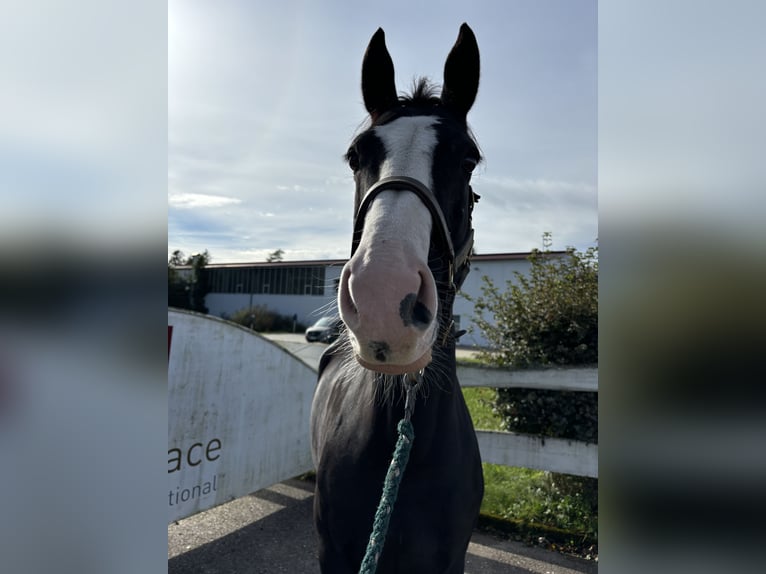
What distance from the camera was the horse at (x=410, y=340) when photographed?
1279 millimetres

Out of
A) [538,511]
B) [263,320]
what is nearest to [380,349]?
[538,511]

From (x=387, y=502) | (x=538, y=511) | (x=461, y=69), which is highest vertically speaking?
(x=461, y=69)

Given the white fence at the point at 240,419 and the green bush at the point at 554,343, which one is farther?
the green bush at the point at 554,343

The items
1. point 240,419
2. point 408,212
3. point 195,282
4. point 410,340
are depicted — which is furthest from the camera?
point 195,282

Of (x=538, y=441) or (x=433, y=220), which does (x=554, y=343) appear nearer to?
(x=538, y=441)

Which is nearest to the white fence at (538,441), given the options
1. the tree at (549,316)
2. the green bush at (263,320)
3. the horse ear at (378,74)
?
the tree at (549,316)

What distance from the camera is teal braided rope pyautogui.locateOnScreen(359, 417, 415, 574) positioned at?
130cm

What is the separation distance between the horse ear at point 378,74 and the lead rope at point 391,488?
1331 millimetres

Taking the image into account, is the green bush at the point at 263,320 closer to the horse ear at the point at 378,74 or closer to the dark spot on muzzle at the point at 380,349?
the horse ear at the point at 378,74

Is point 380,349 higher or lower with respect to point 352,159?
lower

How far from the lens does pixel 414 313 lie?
4.11 ft

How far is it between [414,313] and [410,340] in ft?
0.26
